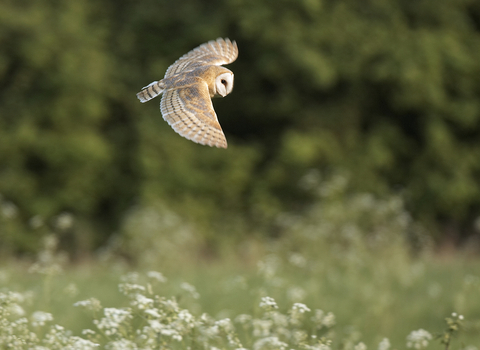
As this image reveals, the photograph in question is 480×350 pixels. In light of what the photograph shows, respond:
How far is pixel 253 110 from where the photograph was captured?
1207 centimetres

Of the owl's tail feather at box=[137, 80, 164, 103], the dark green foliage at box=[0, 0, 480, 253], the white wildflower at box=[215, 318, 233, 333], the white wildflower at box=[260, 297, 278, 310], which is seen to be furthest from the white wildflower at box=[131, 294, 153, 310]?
the dark green foliage at box=[0, 0, 480, 253]

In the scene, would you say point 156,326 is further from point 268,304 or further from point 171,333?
point 268,304

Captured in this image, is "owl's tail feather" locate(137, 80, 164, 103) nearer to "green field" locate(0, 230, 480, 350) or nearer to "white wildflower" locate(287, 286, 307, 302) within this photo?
"green field" locate(0, 230, 480, 350)

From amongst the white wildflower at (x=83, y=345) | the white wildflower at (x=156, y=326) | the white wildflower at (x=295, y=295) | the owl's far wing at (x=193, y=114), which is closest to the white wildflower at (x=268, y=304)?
the white wildflower at (x=156, y=326)

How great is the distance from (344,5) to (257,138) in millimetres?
3148

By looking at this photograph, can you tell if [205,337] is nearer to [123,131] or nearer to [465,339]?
[465,339]

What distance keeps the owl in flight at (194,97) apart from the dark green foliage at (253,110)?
7.38 meters

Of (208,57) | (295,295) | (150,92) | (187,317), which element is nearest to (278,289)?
(295,295)

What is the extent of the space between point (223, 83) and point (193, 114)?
1.36ft

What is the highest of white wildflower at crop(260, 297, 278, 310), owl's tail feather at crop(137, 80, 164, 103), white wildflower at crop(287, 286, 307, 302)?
owl's tail feather at crop(137, 80, 164, 103)

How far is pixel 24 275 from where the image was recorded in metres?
7.33

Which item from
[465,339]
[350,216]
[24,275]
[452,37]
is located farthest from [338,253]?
[452,37]

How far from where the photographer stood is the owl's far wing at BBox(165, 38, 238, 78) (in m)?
3.67

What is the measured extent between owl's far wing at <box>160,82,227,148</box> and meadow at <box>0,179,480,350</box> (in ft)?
2.36
